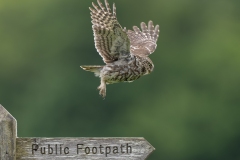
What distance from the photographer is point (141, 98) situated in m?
44.9

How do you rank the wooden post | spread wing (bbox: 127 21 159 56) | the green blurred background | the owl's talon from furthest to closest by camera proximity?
the green blurred background → spread wing (bbox: 127 21 159 56) → the owl's talon → the wooden post

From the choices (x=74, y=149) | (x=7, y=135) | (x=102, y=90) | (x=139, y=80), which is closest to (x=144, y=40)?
(x=102, y=90)

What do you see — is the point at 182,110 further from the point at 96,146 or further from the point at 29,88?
the point at 96,146

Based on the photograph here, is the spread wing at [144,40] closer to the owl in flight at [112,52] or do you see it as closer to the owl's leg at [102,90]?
the owl in flight at [112,52]

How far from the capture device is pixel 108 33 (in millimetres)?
12906

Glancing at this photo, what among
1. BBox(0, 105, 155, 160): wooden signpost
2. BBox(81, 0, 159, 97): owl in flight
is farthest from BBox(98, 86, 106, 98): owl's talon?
BBox(0, 105, 155, 160): wooden signpost

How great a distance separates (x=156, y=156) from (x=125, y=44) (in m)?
24.8

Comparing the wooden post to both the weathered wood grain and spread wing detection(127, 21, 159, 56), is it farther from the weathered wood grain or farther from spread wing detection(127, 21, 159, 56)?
spread wing detection(127, 21, 159, 56)

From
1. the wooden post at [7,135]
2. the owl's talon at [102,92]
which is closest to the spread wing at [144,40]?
the owl's talon at [102,92]

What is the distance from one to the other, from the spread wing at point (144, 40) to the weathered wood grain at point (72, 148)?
466 centimetres

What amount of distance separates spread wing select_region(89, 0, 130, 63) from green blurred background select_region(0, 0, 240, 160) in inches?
914

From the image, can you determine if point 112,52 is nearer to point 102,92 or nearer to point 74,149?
point 102,92

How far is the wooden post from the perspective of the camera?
32.4 ft

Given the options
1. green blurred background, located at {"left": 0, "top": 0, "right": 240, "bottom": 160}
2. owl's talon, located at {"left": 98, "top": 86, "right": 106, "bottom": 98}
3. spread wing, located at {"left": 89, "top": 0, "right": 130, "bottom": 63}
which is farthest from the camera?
green blurred background, located at {"left": 0, "top": 0, "right": 240, "bottom": 160}
